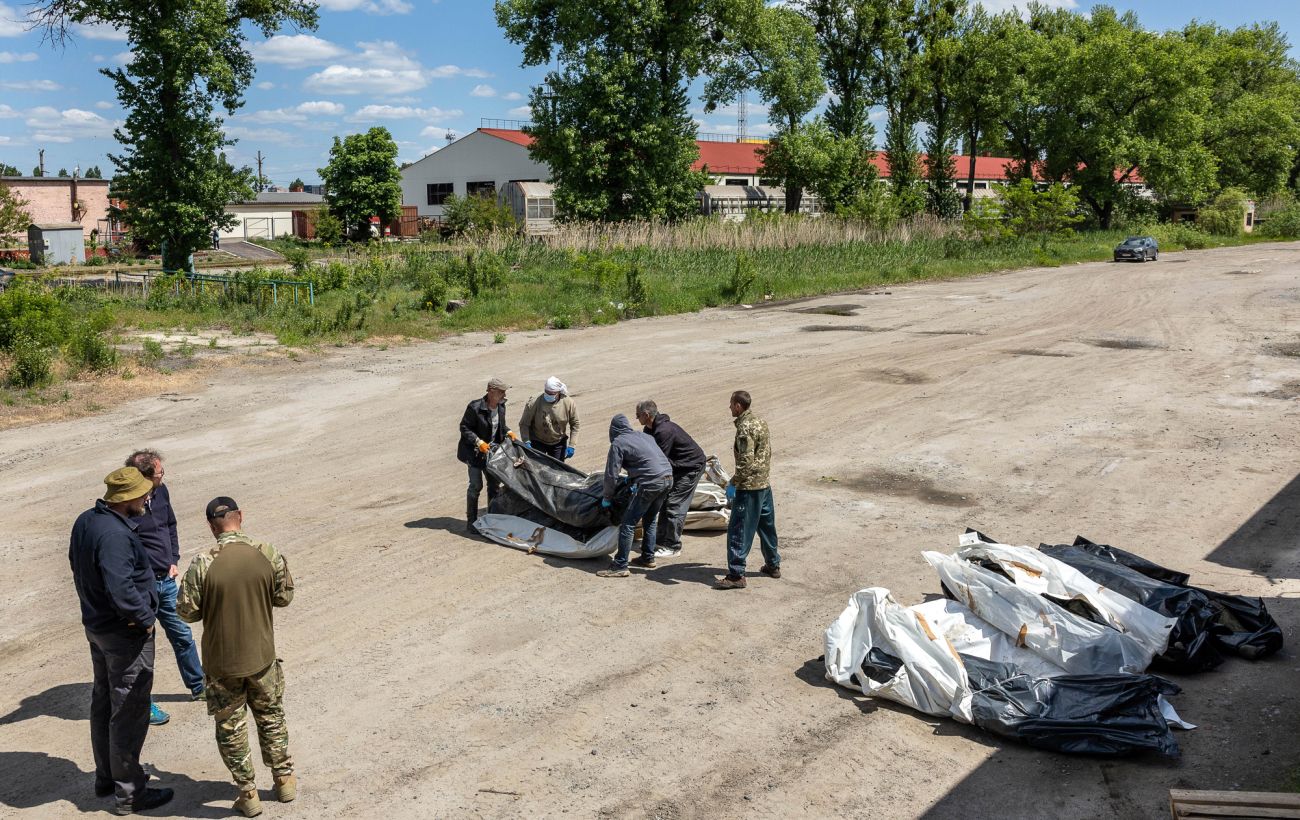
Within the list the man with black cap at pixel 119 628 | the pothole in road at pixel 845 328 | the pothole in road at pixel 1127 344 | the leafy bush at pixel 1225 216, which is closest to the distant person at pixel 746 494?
the man with black cap at pixel 119 628

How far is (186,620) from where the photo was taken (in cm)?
585

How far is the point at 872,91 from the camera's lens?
6297 centimetres

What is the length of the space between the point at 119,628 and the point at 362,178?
51737 millimetres

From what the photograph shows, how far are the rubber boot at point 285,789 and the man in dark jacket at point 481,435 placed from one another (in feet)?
16.2

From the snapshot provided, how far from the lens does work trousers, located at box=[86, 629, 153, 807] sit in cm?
580

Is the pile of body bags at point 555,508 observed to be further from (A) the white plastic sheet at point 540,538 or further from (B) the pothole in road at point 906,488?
(B) the pothole in road at point 906,488

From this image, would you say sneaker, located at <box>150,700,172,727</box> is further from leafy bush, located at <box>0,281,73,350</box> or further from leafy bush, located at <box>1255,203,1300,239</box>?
leafy bush, located at <box>1255,203,1300,239</box>

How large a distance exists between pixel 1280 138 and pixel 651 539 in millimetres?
81037

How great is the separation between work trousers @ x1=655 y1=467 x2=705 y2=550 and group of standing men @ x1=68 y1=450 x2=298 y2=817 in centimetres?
456

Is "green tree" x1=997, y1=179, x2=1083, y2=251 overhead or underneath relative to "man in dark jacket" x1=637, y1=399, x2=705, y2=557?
overhead

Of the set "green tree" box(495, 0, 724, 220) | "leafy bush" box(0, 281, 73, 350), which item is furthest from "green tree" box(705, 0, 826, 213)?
"leafy bush" box(0, 281, 73, 350)

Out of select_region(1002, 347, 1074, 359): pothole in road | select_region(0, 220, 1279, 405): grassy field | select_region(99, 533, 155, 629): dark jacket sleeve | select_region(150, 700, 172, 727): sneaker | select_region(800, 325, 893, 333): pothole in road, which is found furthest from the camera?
select_region(800, 325, 893, 333): pothole in road

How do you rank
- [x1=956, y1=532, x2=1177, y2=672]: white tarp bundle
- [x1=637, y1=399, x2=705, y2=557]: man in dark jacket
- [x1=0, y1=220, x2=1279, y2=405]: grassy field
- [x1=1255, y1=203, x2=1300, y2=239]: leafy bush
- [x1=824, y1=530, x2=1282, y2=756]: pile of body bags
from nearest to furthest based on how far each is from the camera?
[x1=824, y1=530, x2=1282, y2=756]: pile of body bags → [x1=956, y1=532, x2=1177, y2=672]: white tarp bundle → [x1=637, y1=399, x2=705, y2=557]: man in dark jacket → [x1=0, y1=220, x2=1279, y2=405]: grassy field → [x1=1255, y1=203, x2=1300, y2=239]: leafy bush

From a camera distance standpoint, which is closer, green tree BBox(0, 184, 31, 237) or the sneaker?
the sneaker
